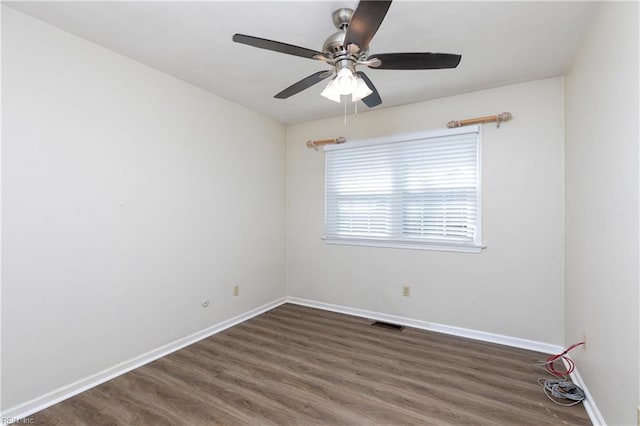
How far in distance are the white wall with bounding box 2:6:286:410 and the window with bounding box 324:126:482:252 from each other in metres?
1.30

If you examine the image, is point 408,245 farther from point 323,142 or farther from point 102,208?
point 102,208

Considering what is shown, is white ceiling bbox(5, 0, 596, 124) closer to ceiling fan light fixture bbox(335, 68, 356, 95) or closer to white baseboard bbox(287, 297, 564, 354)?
ceiling fan light fixture bbox(335, 68, 356, 95)

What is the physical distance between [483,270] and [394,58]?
2254 mm

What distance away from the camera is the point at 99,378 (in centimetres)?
217

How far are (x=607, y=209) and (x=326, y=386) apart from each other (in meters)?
2.05

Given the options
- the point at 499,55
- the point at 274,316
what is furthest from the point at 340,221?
the point at 499,55

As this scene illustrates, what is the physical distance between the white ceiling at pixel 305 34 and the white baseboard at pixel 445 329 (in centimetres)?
240

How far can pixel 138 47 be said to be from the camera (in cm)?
221

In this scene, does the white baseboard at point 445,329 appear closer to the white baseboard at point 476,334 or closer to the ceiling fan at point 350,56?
the white baseboard at point 476,334

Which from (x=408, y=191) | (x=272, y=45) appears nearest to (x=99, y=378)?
(x=272, y=45)

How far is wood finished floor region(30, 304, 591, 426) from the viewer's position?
182 cm

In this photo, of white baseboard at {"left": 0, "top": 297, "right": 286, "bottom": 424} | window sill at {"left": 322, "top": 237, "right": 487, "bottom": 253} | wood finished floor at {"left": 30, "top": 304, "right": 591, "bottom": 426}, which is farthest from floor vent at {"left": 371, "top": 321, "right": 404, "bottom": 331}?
white baseboard at {"left": 0, "top": 297, "right": 286, "bottom": 424}

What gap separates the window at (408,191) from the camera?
301 centimetres

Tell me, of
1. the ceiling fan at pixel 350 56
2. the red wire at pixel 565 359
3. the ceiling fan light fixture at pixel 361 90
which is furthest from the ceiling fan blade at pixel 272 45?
the red wire at pixel 565 359
